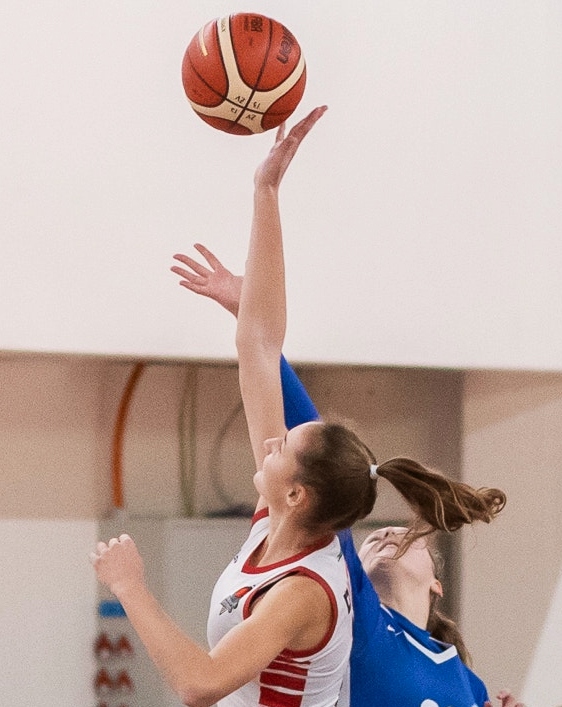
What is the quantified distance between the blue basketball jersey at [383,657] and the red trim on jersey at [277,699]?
0.80 feet

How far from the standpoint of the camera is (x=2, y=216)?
3092 millimetres

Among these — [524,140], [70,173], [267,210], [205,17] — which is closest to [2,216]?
[70,173]

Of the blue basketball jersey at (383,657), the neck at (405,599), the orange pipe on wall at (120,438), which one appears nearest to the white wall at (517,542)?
the orange pipe on wall at (120,438)

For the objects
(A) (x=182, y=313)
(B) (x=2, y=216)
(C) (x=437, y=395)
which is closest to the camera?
(B) (x=2, y=216)

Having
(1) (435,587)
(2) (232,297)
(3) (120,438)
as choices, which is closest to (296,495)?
(2) (232,297)

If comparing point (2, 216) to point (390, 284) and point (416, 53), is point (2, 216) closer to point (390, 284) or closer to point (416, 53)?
point (390, 284)

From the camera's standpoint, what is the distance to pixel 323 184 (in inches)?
138

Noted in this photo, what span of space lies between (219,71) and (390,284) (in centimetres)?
127

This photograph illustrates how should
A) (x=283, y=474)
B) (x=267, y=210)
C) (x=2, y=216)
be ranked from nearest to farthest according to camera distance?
(x=283, y=474) → (x=267, y=210) → (x=2, y=216)

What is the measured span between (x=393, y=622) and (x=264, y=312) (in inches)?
25.6

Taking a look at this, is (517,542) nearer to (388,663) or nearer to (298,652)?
(388,663)

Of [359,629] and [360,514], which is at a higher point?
[360,514]

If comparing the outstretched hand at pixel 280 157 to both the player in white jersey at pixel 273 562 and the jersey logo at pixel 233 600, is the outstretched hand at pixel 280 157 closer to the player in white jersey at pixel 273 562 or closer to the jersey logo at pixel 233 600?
the player in white jersey at pixel 273 562

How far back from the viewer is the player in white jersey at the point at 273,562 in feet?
5.57
